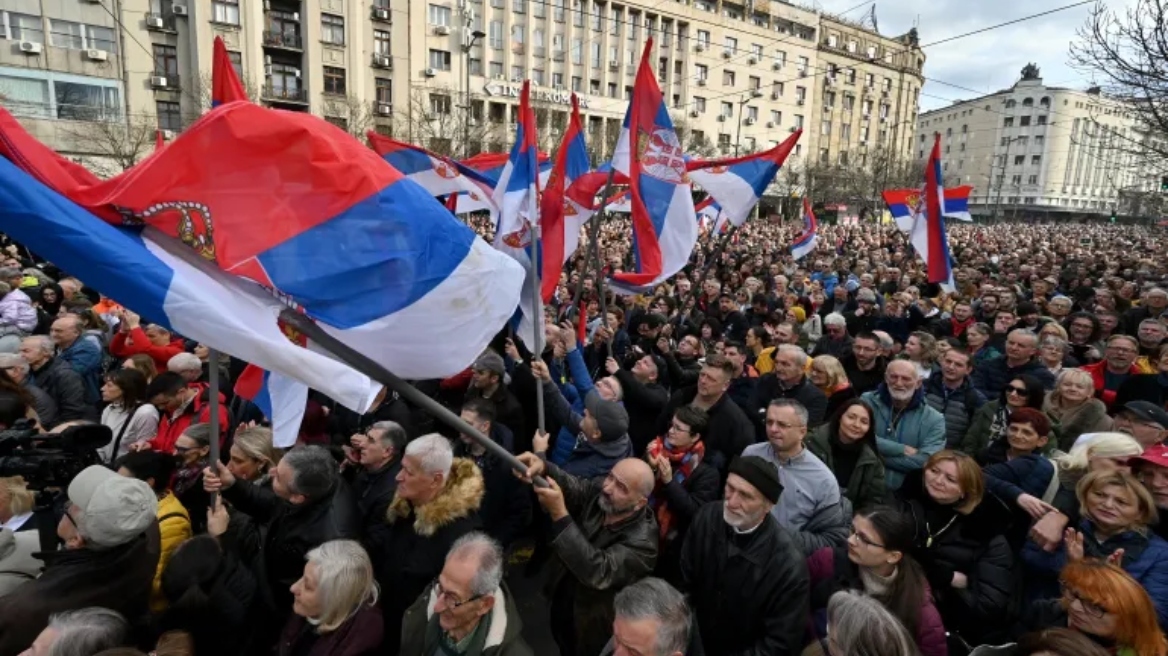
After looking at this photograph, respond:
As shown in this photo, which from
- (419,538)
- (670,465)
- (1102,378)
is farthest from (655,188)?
(1102,378)

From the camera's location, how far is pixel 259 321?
2.19m

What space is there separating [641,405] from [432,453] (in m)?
2.40

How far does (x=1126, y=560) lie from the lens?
263cm

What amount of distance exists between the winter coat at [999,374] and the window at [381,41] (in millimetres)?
40887

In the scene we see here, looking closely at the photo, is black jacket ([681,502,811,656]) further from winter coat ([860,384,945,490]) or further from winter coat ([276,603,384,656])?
winter coat ([860,384,945,490])

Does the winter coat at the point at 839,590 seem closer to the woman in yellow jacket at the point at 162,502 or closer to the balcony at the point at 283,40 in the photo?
the woman in yellow jacket at the point at 162,502

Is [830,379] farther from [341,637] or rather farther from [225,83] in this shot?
[225,83]

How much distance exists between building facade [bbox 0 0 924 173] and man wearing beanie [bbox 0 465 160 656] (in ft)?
63.6

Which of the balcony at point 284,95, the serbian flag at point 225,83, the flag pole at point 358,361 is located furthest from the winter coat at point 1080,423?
the balcony at point 284,95

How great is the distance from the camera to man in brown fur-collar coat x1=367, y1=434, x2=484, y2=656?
299 cm

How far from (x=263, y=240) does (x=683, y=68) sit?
56294 millimetres

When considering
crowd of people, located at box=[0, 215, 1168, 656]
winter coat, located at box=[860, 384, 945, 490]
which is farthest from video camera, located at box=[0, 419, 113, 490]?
winter coat, located at box=[860, 384, 945, 490]

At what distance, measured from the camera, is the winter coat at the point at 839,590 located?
8.35ft

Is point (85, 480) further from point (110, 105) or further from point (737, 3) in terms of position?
point (737, 3)
